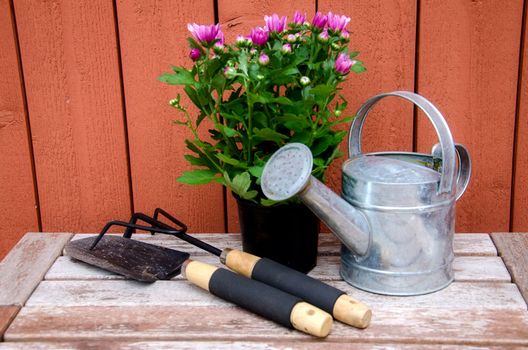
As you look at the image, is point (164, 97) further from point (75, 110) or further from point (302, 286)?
point (302, 286)

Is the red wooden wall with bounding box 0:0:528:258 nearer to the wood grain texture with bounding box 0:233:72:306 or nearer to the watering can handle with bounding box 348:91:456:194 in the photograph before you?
the wood grain texture with bounding box 0:233:72:306

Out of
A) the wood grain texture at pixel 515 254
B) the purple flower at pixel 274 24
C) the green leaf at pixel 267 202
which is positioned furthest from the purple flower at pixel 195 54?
the wood grain texture at pixel 515 254

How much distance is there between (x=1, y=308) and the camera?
31.7 inches

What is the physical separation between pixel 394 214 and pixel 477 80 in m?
0.42

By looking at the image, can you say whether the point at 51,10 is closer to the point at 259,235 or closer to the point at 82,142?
the point at 82,142

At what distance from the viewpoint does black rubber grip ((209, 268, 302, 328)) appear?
0.73 meters

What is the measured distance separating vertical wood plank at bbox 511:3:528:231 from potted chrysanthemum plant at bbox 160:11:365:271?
1.23 feet

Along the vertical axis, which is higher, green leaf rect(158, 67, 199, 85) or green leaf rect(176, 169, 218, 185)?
green leaf rect(158, 67, 199, 85)

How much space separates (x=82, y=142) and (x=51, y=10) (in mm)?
256

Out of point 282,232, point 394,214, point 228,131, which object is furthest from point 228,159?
point 394,214

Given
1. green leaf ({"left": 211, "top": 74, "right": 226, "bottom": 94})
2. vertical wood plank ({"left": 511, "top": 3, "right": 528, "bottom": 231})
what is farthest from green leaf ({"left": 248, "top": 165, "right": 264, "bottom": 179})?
vertical wood plank ({"left": 511, "top": 3, "right": 528, "bottom": 231})

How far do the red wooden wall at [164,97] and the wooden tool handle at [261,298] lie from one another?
0.34 meters

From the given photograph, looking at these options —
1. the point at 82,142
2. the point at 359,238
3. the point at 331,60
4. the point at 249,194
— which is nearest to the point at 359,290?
the point at 359,238

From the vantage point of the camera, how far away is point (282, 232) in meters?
0.87
